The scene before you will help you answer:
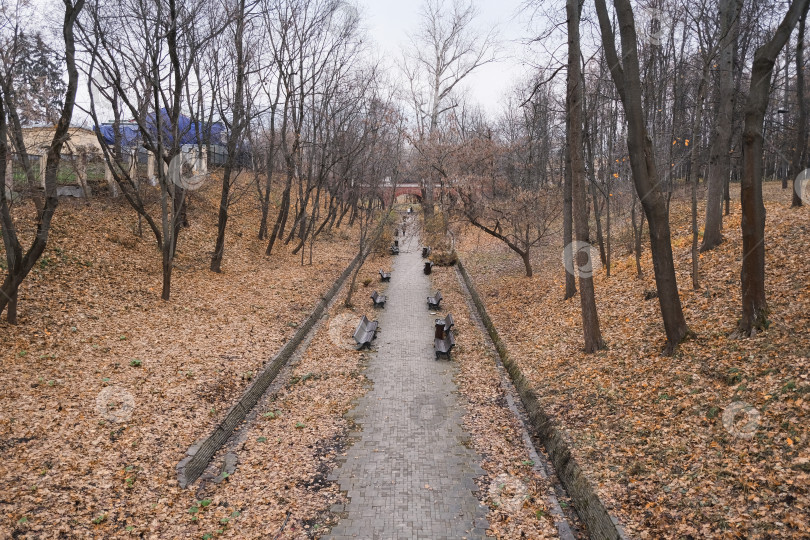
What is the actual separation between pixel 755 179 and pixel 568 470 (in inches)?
186

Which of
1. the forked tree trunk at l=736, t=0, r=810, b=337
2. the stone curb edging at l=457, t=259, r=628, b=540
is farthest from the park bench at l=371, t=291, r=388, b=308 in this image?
the forked tree trunk at l=736, t=0, r=810, b=337

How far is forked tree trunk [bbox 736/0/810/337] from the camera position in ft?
20.8

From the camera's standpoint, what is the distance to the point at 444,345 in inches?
478

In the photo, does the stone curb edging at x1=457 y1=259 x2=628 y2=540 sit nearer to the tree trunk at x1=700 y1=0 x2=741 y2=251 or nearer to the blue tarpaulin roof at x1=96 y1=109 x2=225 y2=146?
the tree trunk at x1=700 y1=0 x2=741 y2=251

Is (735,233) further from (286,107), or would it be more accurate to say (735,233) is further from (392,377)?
(286,107)

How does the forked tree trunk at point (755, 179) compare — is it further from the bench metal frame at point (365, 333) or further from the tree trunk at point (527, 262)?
the tree trunk at point (527, 262)

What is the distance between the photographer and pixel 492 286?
18.3 metres

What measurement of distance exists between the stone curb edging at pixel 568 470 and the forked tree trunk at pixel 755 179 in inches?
125

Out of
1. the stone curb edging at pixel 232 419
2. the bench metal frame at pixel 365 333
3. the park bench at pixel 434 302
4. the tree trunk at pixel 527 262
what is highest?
the tree trunk at pixel 527 262

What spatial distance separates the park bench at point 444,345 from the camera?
11.9 m

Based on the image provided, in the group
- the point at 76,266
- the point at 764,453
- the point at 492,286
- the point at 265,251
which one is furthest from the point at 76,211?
the point at 764,453

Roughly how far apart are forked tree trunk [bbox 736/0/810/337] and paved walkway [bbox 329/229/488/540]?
15.1 feet

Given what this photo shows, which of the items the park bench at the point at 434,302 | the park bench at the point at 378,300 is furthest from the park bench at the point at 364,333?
the park bench at the point at 434,302

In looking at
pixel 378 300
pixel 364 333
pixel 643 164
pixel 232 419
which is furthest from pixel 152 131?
pixel 643 164
